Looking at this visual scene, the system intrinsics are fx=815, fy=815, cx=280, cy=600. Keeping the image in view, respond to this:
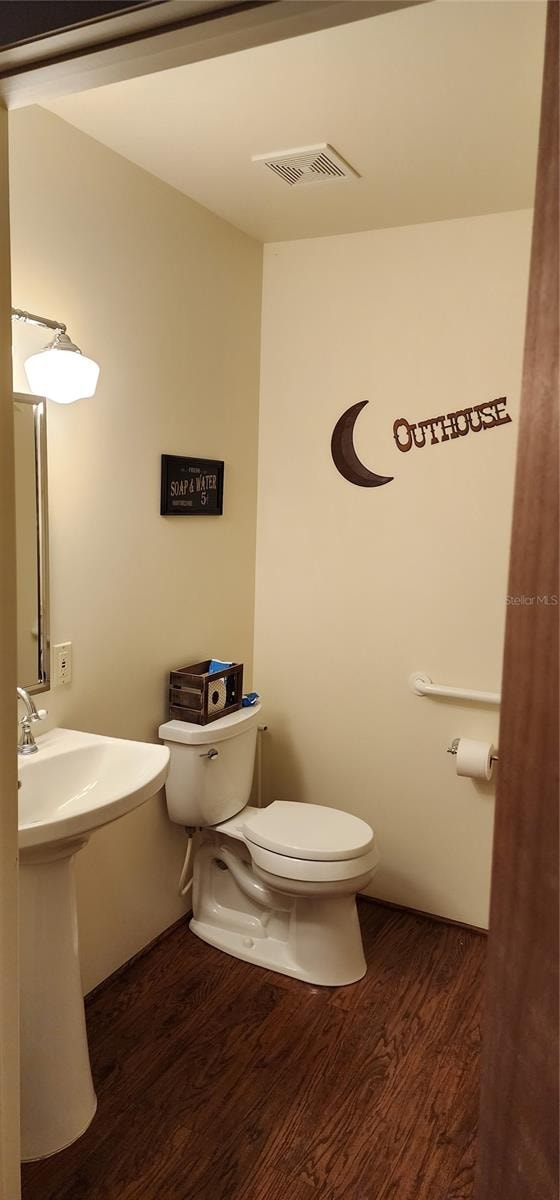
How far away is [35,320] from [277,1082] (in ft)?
6.65

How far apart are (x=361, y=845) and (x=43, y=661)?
1.12 meters

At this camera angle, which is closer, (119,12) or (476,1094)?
(119,12)

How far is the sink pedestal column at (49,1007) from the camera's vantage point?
6.05 feet

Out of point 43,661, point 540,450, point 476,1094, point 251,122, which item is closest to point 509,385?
point 251,122

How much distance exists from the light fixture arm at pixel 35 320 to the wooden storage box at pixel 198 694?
1122 millimetres

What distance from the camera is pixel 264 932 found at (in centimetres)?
270

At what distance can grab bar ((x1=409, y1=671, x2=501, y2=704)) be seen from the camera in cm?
272

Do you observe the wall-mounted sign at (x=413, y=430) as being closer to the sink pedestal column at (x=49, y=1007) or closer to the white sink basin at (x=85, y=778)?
the white sink basin at (x=85, y=778)

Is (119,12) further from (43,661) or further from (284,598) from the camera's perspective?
(284,598)

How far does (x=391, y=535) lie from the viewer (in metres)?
2.89

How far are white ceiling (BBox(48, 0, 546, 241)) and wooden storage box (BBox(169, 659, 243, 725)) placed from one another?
151cm

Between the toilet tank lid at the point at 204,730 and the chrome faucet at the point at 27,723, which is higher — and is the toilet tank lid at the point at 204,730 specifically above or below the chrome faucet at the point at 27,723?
below

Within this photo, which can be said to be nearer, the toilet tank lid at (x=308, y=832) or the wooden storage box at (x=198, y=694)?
the toilet tank lid at (x=308, y=832)

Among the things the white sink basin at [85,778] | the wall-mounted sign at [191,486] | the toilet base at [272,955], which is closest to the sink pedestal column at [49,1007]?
the white sink basin at [85,778]
